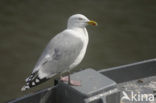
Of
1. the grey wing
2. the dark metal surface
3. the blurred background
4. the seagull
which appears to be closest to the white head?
the seagull

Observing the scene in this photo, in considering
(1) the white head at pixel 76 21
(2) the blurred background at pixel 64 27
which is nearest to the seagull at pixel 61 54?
(1) the white head at pixel 76 21

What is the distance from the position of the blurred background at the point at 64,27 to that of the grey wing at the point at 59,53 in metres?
3.10

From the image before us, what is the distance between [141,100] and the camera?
4188 millimetres

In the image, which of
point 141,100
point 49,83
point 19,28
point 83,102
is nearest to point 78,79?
point 83,102

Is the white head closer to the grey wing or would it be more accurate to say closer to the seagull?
the seagull

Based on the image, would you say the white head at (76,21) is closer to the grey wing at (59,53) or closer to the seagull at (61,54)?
the seagull at (61,54)

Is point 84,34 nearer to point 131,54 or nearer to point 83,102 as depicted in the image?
point 83,102

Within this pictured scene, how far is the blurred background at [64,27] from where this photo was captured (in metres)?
7.32

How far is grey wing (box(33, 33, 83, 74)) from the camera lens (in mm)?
3705

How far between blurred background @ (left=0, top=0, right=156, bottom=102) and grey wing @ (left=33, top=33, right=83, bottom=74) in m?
3.10

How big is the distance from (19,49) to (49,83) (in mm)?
1062

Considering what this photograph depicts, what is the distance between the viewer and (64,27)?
837 centimetres

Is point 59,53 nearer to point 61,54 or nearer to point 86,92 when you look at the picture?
point 61,54

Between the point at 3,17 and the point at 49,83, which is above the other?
the point at 3,17
